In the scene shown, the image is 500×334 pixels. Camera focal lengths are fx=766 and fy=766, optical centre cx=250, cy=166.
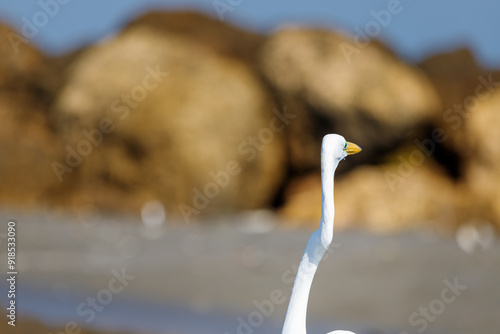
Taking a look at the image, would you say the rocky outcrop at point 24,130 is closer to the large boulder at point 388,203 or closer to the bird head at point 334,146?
the large boulder at point 388,203

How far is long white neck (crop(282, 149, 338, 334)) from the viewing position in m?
3.19

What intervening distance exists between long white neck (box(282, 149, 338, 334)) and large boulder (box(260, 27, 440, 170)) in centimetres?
1808

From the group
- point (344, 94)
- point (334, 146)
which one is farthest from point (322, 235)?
point (344, 94)

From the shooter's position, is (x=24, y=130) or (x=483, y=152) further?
(x=24, y=130)

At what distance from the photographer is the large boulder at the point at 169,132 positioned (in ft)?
67.7

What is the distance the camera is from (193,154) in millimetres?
20672

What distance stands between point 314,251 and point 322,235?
10cm

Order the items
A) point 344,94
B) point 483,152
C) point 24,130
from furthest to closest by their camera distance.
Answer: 1. point 24,130
2. point 344,94
3. point 483,152

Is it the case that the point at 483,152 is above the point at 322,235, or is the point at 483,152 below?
above

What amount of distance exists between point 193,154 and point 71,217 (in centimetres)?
360

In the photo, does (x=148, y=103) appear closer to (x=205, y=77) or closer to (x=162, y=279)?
(x=205, y=77)

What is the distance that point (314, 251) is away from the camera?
3322 mm

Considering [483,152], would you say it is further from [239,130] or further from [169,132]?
[169,132]

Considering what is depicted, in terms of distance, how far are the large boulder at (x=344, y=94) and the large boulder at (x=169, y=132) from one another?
77 cm
